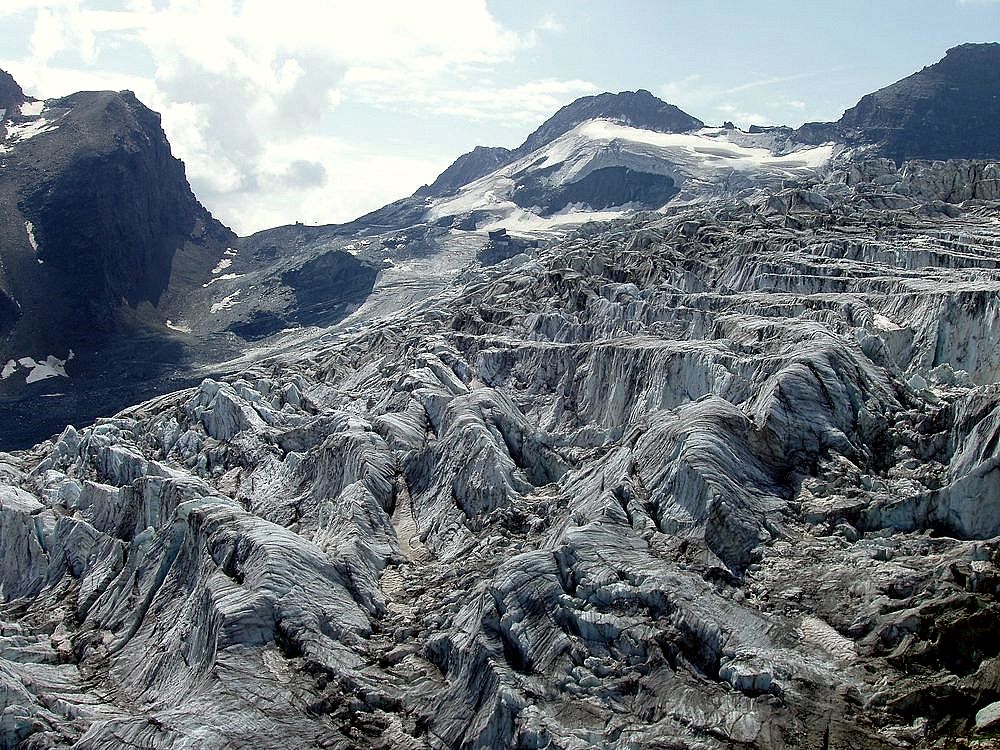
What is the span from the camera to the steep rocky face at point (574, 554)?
87.8 feet

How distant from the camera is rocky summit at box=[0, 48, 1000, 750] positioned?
87.6ft

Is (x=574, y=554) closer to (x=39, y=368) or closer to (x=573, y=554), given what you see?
(x=573, y=554)

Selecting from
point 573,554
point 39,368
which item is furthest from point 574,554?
point 39,368

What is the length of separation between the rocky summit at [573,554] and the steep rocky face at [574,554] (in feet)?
0.42

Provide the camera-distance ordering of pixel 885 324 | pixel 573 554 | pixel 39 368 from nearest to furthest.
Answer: pixel 573 554, pixel 885 324, pixel 39 368

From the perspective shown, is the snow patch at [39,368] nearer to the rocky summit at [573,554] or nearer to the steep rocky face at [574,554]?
the steep rocky face at [574,554]

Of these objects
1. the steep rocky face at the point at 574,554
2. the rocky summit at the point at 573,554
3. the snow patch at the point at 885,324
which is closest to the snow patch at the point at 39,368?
the steep rocky face at the point at 574,554

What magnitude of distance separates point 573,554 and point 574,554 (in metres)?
0.04

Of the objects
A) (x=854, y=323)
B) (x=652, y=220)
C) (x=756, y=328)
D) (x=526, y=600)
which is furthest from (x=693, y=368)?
(x=652, y=220)

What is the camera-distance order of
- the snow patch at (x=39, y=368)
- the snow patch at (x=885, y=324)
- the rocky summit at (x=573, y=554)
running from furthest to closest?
the snow patch at (x=39, y=368), the snow patch at (x=885, y=324), the rocky summit at (x=573, y=554)

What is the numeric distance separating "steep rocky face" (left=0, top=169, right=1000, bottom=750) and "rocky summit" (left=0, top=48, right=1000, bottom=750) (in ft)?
0.42

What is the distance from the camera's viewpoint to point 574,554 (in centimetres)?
3281

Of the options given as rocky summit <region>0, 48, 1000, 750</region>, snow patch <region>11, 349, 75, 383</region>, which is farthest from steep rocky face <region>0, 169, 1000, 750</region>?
snow patch <region>11, 349, 75, 383</region>

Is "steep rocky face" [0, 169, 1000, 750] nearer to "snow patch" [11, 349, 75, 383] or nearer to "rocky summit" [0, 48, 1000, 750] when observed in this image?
"rocky summit" [0, 48, 1000, 750]
